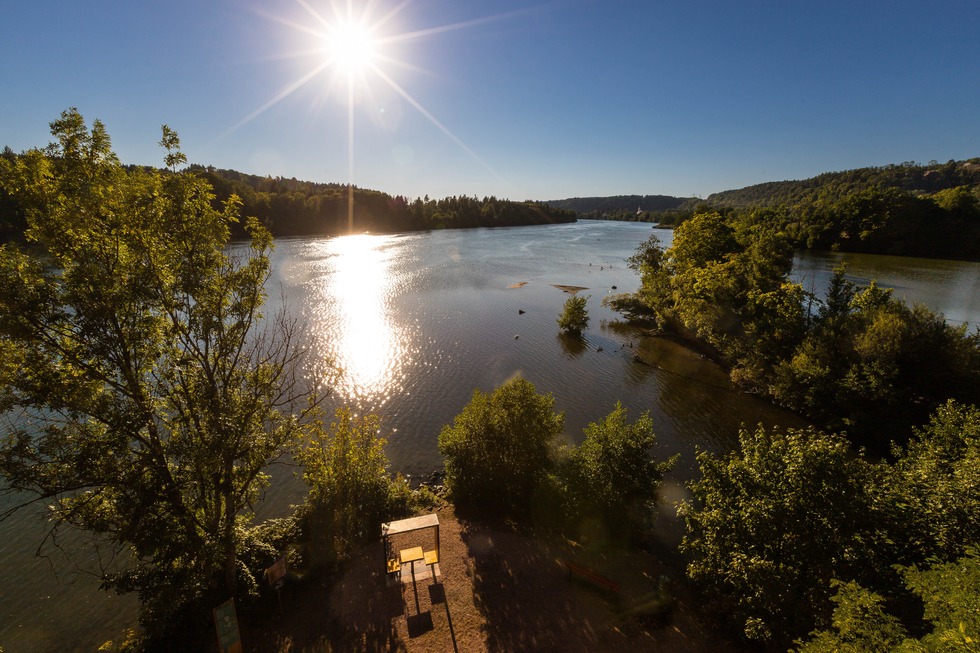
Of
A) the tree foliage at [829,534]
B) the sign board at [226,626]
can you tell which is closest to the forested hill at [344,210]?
the sign board at [226,626]

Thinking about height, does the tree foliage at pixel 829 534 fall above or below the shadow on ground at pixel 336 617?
above

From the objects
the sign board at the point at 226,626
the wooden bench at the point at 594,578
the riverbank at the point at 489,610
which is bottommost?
the riverbank at the point at 489,610

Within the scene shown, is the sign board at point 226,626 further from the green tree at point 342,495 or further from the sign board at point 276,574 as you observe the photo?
the green tree at point 342,495

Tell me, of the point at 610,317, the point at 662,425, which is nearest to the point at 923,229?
the point at 610,317

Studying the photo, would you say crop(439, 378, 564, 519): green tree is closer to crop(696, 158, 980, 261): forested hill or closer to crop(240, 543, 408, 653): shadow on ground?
crop(240, 543, 408, 653): shadow on ground

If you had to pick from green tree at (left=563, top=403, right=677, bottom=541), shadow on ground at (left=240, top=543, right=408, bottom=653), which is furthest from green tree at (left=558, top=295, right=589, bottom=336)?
shadow on ground at (left=240, top=543, right=408, bottom=653)

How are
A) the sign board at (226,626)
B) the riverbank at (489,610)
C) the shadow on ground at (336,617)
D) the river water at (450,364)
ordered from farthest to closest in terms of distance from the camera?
1. the river water at (450,364)
2. the riverbank at (489,610)
3. the shadow on ground at (336,617)
4. the sign board at (226,626)

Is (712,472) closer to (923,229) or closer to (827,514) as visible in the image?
(827,514)
